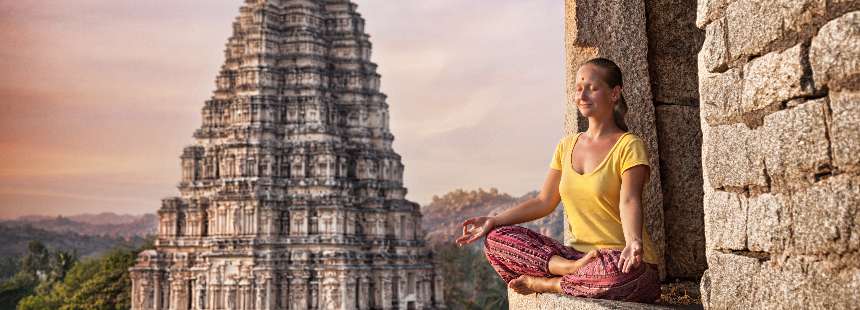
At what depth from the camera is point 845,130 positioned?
2389 mm

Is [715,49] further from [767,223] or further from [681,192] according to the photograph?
[681,192]

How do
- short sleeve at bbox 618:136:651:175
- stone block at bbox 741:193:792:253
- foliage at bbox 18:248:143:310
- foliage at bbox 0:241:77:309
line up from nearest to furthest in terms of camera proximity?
stone block at bbox 741:193:792:253 → short sleeve at bbox 618:136:651:175 → foliage at bbox 18:248:143:310 → foliage at bbox 0:241:77:309

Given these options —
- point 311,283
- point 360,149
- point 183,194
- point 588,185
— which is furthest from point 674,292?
point 183,194

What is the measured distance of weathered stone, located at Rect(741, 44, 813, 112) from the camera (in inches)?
101

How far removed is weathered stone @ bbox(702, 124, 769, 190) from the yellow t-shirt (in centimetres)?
88

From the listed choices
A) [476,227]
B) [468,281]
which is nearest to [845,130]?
[476,227]

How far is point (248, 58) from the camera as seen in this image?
33375mm

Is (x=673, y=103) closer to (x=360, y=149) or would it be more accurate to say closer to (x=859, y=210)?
(x=859, y=210)

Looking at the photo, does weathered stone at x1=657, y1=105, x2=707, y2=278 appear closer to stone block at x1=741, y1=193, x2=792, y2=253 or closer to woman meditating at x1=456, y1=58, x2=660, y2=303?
woman meditating at x1=456, y1=58, x2=660, y2=303

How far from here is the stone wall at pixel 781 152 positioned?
239 cm

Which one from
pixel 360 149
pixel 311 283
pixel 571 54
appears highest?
pixel 360 149

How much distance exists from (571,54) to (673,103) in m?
0.60

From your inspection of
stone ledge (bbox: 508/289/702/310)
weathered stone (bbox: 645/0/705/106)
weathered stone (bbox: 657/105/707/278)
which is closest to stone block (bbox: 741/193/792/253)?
stone ledge (bbox: 508/289/702/310)

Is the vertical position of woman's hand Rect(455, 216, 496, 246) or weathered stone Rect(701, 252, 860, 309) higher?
woman's hand Rect(455, 216, 496, 246)
